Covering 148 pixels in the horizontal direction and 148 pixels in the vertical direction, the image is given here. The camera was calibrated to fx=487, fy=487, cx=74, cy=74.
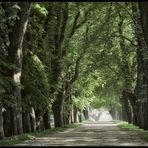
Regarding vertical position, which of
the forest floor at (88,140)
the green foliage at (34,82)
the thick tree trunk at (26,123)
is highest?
the green foliage at (34,82)

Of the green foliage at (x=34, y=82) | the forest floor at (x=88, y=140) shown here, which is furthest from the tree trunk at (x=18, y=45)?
the green foliage at (x=34, y=82)

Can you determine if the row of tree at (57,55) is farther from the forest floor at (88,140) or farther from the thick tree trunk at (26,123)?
the forest floor at (88,140)

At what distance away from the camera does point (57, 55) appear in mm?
38781

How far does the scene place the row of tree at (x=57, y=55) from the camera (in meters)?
24.5

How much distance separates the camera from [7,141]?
20.1 meters

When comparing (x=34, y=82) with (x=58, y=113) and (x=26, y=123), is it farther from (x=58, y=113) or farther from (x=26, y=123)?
(x=58, y=113)

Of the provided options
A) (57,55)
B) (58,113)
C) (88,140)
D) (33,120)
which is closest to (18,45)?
(88,140)

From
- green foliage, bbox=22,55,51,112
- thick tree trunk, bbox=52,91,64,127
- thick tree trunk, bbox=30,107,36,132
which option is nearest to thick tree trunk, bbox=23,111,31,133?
green foliage, bbox=22,55,51,112

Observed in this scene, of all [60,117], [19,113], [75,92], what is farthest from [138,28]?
[75,92]

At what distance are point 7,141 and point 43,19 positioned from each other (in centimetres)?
1595

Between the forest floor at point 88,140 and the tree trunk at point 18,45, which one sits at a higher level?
the tree trunk at point 18,45

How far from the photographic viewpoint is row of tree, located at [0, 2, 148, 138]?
2448 cm

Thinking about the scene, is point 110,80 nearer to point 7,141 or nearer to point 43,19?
point 43,19

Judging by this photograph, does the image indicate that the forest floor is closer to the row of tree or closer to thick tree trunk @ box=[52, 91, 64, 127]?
the row of tree
